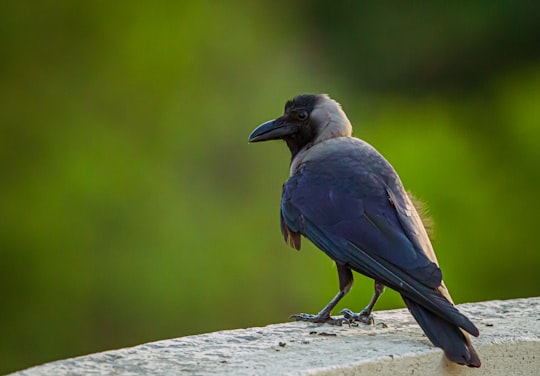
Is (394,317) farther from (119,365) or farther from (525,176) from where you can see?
(525,176)

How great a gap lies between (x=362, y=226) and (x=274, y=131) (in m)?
1.09

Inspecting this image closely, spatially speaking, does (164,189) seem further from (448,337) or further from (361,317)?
(448,337)

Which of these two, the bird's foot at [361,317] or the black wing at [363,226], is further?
the bird's foot at [361,317]

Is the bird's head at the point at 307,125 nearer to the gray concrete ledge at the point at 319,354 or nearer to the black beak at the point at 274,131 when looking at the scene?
the black beak at the point at 274,131

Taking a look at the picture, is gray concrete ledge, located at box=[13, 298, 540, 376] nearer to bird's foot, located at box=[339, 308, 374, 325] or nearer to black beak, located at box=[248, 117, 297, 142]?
bird's foot, located at box=[339, 308, 374, 325]

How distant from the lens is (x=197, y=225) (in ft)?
23.6

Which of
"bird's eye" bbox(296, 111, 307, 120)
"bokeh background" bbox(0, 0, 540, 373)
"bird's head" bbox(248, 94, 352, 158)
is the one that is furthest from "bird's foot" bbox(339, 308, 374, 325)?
"bokeh background" bbox(0, 0, 540, 373)

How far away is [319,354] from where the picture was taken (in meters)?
2.99

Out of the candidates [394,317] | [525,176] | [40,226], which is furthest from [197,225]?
[394,317]

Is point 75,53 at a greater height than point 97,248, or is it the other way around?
point 75,53

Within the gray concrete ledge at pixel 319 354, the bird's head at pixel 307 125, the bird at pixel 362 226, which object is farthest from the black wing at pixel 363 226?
the bird's head at pixel 307 125

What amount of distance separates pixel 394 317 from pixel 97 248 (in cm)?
365

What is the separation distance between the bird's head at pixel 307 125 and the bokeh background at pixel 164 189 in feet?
7.52

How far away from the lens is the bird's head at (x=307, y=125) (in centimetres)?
456
